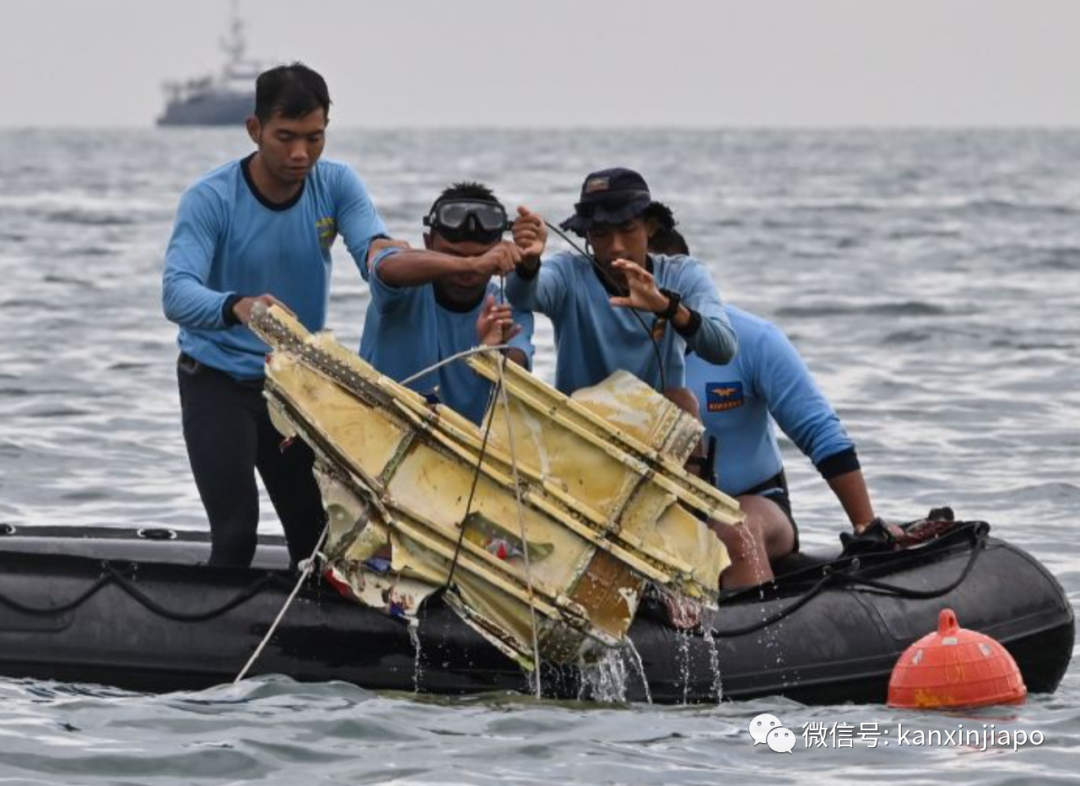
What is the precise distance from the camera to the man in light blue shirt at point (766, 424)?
32.1 ft

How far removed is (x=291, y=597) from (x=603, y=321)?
1.46 m

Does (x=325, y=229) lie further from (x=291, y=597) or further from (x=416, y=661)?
(x=416, y=661)

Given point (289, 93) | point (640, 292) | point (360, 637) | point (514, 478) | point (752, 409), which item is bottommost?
point (360, 637)

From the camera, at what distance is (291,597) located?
8883 millimetres

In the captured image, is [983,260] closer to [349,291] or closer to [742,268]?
Answer: [742,268]

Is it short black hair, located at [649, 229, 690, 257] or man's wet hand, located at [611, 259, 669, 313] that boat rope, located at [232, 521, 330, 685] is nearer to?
man's wet hand, located at [611, 259, 669, 313]

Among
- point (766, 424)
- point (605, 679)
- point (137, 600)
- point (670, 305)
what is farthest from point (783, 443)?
point (670, 305)

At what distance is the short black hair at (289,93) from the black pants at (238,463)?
3.19 feet

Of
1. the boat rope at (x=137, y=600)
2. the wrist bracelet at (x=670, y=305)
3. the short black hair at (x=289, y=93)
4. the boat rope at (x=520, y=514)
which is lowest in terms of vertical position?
the boat rope at (x=137, y=600)

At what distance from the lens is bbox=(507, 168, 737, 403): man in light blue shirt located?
346 inches

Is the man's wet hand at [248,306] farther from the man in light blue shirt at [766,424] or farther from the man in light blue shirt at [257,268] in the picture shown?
the man in light blue shirt at [766,424]

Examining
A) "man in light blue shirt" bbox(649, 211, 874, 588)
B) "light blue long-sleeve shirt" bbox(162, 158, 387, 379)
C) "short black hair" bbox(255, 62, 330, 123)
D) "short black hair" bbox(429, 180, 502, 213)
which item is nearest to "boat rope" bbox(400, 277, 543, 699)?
"short black hair" bbox(429, 180, 502, 213)

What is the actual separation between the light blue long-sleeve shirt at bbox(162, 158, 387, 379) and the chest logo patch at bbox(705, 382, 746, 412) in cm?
148

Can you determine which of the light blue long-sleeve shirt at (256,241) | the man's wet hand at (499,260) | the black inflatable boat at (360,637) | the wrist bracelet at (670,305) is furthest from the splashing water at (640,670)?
the light blue long-sleeve shirt at (256,241)
